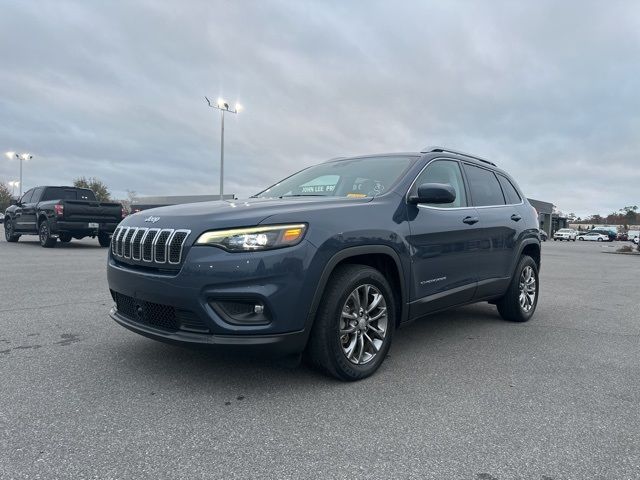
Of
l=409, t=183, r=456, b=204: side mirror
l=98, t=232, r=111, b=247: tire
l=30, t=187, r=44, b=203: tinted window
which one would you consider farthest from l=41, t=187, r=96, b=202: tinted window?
l=409, t=183, r=456, b=204: side mirror

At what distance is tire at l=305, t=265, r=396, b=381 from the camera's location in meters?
3.07

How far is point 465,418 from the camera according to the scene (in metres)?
2.79

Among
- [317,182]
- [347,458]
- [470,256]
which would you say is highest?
[317,182]

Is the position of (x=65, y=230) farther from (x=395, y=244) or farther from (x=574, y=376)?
(x=574, y=376)

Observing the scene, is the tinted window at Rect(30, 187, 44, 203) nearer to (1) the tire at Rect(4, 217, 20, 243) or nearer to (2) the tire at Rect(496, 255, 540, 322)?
(1) the tire at Rect(4, 217, 20, 243)

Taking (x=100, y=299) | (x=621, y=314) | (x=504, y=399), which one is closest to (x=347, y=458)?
(x=504, y=399)

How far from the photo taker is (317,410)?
112 inches

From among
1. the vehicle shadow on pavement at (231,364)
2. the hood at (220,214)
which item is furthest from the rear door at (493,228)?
the hood at (220,214)

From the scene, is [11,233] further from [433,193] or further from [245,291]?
[433,193]

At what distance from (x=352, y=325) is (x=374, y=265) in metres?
0.53

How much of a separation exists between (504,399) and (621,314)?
13.3 ft

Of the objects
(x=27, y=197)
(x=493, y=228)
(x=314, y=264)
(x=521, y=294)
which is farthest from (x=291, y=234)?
(x=27, y=197)

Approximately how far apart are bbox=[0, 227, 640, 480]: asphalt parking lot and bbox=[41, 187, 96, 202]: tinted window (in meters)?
11.0

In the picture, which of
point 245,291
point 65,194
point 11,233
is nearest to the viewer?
point 245,291
